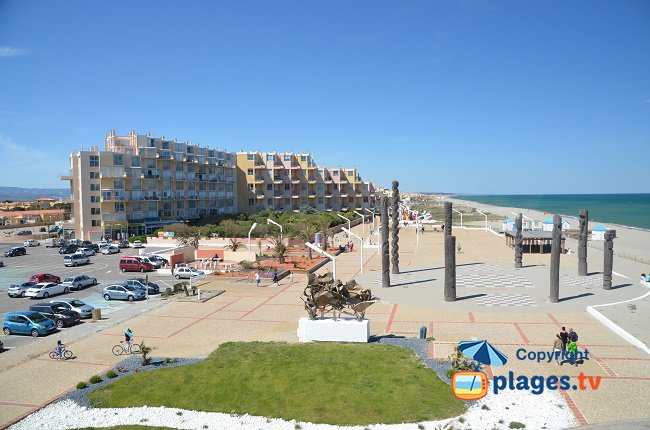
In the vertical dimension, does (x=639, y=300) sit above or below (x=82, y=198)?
below

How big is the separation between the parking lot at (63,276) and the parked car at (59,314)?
0.46m

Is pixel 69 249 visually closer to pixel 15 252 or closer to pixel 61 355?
pixel 15 252

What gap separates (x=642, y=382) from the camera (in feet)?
49.1


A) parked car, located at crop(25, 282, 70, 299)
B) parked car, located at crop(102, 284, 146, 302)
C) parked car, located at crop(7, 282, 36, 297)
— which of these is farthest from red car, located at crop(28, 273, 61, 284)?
parked car, located at crop(102, 284, 146, 302)

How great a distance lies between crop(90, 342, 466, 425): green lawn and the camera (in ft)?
44.1

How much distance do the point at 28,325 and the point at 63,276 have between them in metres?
18.4

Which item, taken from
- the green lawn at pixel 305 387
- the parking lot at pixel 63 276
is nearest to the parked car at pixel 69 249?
the parking lot at pixel 63 276

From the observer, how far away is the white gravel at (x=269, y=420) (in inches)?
497

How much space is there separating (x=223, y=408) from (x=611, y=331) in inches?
654

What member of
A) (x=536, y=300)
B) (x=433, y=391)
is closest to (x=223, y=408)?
(x=433, y=391)

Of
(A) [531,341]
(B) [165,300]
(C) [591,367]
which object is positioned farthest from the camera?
(B) [165,300]

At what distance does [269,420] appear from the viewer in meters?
13.1

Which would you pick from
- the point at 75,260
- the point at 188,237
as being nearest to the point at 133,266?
the point at 75,260

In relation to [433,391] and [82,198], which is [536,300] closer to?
[433,391]
